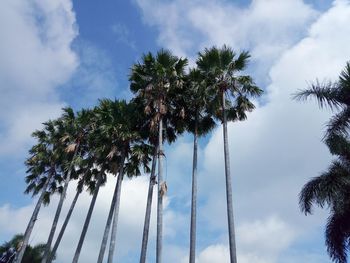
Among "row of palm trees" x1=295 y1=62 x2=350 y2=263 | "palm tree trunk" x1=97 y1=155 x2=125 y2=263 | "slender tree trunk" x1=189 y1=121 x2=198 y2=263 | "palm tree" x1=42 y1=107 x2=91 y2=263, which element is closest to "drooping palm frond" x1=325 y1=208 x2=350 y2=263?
"row of palm trees" x1=295 y1=62 x2=350 y2=263

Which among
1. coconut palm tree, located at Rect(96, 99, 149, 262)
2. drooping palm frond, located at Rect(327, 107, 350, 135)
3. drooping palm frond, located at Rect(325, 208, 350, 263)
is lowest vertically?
drooping palm frond, located at Rect(325, 208, 350, 263)

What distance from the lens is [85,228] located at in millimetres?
25969

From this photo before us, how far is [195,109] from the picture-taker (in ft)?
76.7

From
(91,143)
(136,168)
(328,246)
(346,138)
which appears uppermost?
(91,143)

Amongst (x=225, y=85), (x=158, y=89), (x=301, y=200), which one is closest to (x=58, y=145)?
(x=158, y=89)

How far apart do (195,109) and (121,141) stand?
5.12 m

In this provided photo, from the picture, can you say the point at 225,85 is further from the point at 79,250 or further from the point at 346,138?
the point at 79,250

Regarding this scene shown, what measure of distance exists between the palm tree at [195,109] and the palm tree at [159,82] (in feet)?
2.72

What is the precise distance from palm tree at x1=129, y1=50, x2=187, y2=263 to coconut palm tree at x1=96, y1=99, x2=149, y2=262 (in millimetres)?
1673

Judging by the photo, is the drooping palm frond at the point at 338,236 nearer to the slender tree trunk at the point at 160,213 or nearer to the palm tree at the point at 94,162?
the slender tree trunk at the point at 160,213

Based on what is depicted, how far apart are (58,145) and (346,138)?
23.0 metres

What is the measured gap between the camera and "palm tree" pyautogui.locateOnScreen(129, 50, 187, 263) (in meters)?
22.9

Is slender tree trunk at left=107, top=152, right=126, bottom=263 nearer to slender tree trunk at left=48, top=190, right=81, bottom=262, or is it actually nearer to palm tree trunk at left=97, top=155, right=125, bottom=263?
palm tree trunk at left=97, top=155, right=125, bottom=263

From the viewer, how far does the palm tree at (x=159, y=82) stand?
2294 centimetres
